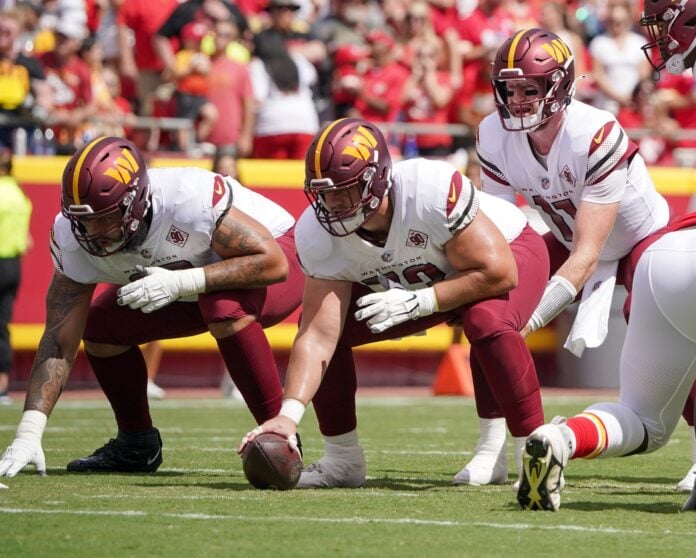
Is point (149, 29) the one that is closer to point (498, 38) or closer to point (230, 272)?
point (498, 38)

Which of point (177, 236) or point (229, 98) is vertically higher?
point (229, 98)

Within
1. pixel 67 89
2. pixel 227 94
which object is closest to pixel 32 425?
pixel 227 94

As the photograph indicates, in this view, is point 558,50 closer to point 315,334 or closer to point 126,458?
point 315,334

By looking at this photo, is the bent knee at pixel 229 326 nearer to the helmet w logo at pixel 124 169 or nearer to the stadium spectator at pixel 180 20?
the helmet w logo at pixel 124 169

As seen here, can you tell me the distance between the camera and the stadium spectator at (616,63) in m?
13.5

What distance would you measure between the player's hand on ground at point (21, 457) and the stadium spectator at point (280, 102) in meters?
6.67

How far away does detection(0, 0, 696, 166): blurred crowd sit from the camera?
11711 millimetres

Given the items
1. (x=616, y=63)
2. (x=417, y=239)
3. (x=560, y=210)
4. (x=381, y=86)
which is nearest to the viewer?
(x=417, y=239)

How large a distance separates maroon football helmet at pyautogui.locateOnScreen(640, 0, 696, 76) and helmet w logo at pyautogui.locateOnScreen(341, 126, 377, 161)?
1.24m

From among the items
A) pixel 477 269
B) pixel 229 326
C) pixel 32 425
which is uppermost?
pixel 477 269

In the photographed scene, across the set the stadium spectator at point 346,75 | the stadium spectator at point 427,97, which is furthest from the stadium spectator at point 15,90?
the stadium spectator at point 427,97

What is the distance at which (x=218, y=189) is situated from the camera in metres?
5.85

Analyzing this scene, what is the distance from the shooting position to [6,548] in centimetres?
400

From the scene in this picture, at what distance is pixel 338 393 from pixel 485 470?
72cm
